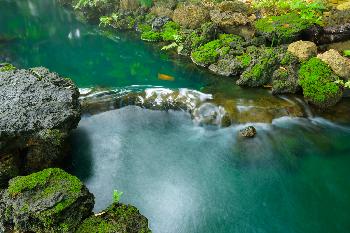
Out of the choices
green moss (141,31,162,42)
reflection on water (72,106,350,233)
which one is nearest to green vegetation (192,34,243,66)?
green moss (141,31,162,42)

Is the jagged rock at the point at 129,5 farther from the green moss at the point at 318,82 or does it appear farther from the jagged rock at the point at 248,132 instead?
the jagged rock at the point at 248,132

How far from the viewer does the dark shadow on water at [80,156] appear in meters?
8.66

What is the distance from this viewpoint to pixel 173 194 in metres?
8.12

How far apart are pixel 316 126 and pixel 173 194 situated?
4.99m

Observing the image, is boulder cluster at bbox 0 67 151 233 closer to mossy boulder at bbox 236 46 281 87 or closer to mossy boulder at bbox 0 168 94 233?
mossy boulder at bbox 0 168 94 233

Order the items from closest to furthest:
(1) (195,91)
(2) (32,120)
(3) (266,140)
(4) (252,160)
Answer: (2) (32,120) < (4) (252,160) < (3) (266,140) < (1) (195,91)

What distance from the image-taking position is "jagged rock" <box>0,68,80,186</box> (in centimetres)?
767

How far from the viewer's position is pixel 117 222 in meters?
6.14

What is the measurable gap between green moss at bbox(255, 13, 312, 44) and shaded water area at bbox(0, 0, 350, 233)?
2995mm

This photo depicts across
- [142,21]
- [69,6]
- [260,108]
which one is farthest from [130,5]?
[260,108]


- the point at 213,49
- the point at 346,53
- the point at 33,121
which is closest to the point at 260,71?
the point at 213,49

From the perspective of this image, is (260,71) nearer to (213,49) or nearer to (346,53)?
(213,49)

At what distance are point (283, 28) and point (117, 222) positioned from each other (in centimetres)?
1060

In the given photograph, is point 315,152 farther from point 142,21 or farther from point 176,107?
point 142,21
